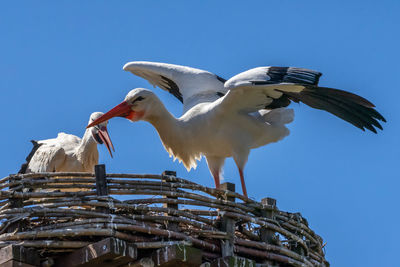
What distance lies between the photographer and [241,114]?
24.9ft

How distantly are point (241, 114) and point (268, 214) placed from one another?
1648 millimetres

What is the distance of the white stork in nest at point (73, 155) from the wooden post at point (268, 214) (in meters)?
3.23

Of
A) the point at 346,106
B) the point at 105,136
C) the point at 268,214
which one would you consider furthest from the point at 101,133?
the point at 268,214

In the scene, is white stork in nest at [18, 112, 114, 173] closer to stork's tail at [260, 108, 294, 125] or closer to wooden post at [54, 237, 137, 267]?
stork's tail at [260, 108, 294, 125]

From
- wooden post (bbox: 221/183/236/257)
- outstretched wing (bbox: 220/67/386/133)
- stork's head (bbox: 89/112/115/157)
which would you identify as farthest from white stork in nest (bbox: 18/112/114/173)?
wooden post (bbox: 221/183/236/257)

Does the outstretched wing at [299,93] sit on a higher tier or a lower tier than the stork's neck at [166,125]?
higher

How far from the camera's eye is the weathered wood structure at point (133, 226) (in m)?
5.28

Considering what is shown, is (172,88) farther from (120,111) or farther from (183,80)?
(120,111)

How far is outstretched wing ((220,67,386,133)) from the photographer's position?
7.11m

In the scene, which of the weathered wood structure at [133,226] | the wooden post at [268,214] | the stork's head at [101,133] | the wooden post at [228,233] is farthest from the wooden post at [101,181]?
the stork's head at [101,133]

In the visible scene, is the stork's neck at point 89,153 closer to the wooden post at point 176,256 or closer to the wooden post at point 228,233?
the wooden post at point 228,233

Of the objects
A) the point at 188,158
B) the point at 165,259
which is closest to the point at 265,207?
the point at 165,259

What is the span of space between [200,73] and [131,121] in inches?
60.3

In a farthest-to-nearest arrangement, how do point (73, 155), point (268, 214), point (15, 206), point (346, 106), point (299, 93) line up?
point (73, 155) < point (299, 93) < point (346, 106) < point (268, 214) < point (15, 206)
